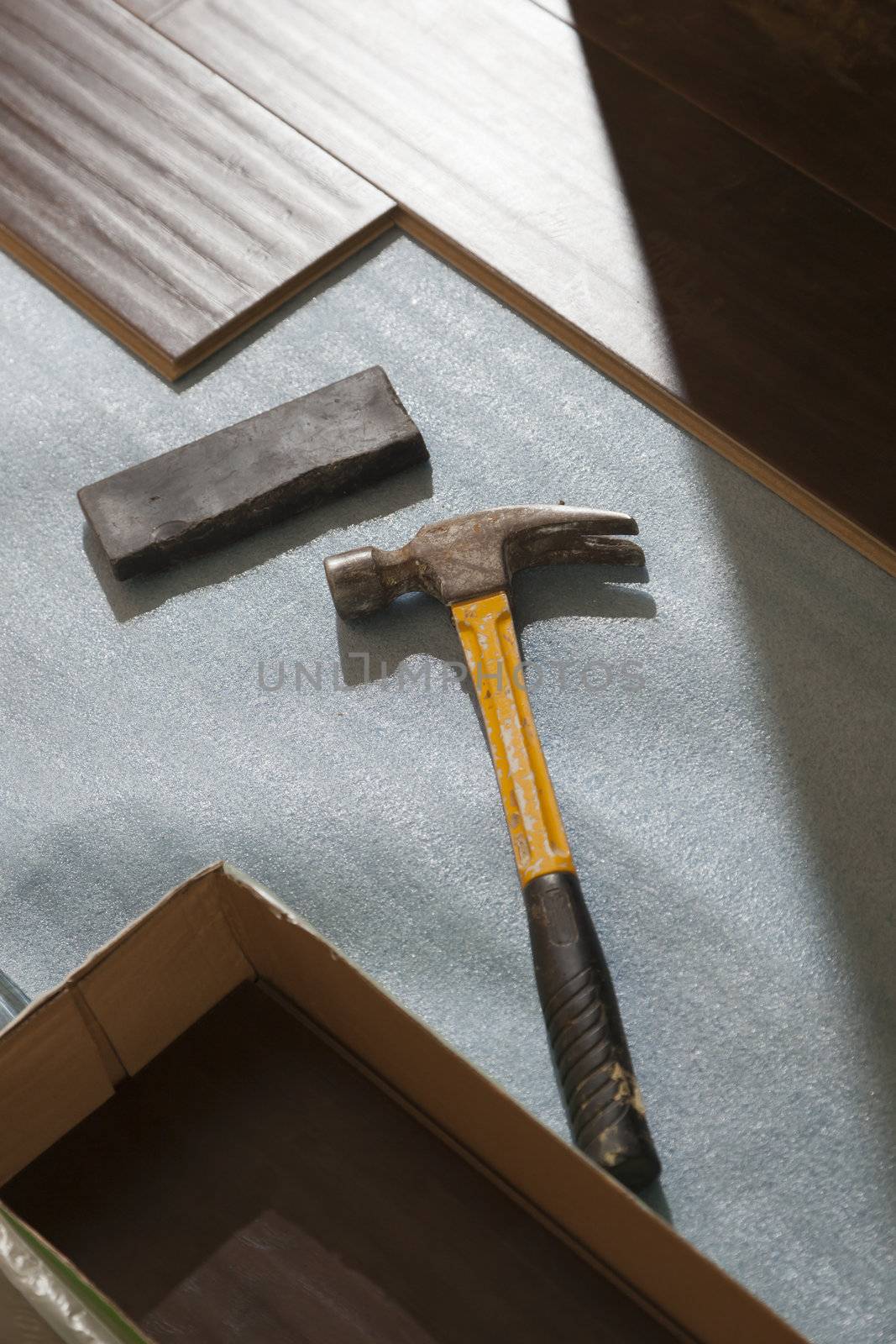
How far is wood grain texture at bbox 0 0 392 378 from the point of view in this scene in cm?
178

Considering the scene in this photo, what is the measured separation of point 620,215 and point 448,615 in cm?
69

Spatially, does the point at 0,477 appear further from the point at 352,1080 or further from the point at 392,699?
the point at 352,1080

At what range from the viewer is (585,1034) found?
1.16 meters

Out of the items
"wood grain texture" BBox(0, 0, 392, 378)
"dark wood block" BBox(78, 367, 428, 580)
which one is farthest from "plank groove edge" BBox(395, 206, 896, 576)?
"dark wood block" BBox(78, 367, 428, 580)

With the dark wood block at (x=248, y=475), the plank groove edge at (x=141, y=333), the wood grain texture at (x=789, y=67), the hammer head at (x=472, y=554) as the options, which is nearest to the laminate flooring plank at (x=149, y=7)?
the plank groove edge at (x=141, y=333)

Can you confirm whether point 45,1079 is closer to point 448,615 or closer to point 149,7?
point 448,615

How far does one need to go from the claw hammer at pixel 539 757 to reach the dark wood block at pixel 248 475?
151 mm

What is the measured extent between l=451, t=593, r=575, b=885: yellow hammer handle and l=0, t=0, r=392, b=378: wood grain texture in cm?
62

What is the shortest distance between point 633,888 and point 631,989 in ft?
0.35

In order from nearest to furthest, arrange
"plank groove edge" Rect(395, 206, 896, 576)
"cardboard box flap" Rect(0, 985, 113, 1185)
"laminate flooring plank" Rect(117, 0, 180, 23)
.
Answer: "cardboard box flap" Rect(0, 985, 113, 1185)
"plank groove edge" Rect(395, 206, 896, 576)
"laminate flooring plank" Rect(117, 0, 180, 23)

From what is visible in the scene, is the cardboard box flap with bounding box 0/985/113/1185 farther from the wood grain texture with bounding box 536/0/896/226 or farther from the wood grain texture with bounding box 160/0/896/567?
the wood grain texture with bounding box 536/0/896/226

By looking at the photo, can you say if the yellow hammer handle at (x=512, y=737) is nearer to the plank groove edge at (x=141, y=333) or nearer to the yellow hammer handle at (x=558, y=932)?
the yellow hammer handle at (x=558, y=932)

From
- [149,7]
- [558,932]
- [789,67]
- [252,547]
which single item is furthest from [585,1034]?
[149,7]

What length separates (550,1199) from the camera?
3.47ft
